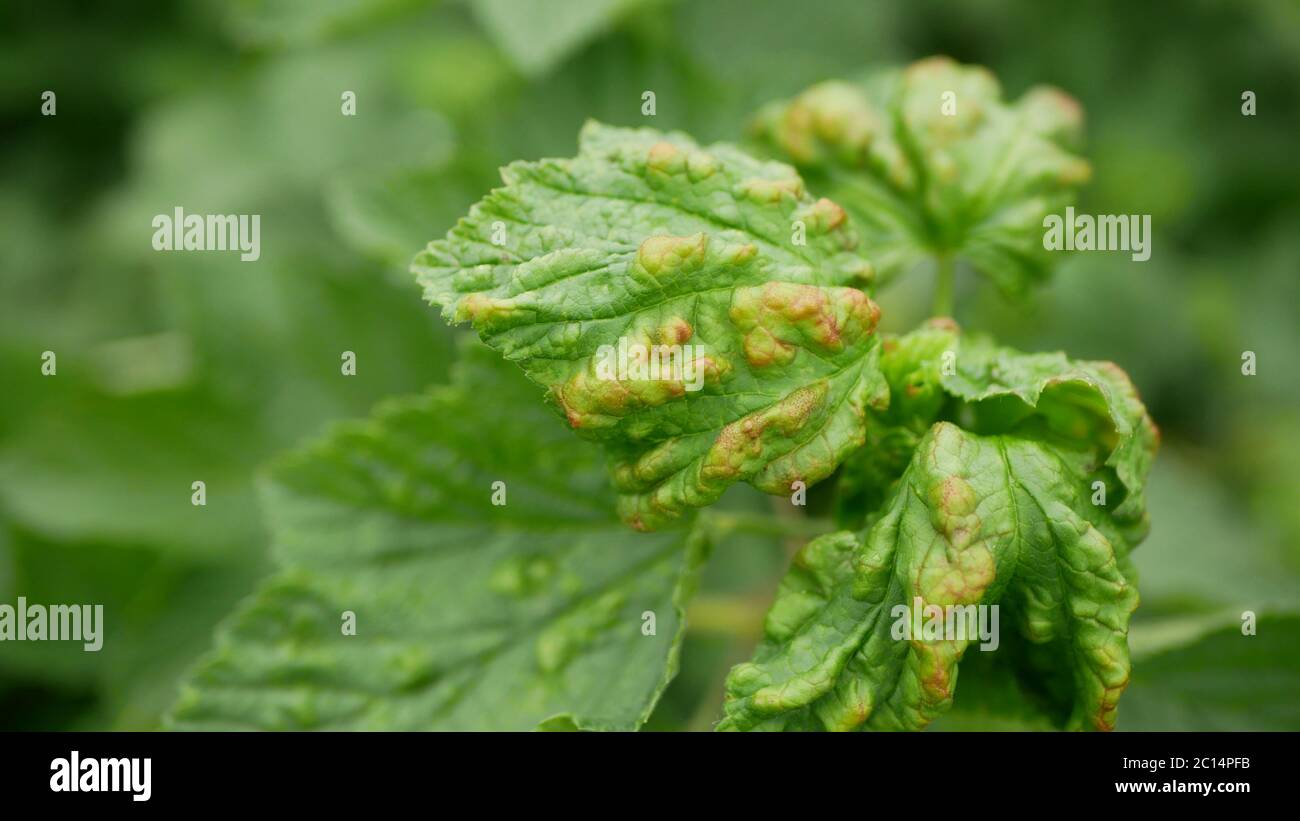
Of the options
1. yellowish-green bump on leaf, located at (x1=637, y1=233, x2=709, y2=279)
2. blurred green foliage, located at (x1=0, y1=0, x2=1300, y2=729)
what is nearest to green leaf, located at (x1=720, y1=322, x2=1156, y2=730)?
blurred green foliage, located at (x1=0, y1=0, x2=1300, y2=729)

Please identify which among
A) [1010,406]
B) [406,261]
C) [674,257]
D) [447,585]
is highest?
[406,261]

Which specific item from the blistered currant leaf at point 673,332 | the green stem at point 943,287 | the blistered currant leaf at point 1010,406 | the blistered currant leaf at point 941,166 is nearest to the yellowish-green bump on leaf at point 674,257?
the blistered currant leaf at point 673,332

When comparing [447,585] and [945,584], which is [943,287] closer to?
[945,584]

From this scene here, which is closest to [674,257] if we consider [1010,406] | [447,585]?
[1010,406]

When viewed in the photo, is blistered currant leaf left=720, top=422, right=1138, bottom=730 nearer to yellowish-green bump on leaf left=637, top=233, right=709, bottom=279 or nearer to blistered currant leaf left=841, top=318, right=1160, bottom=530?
blistered currant leaf left=841, top=318, right=1160, bottom=530

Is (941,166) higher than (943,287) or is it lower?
higher

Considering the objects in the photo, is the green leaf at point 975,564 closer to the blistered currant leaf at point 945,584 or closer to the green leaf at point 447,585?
the blistered currant leaf at point 945,584
